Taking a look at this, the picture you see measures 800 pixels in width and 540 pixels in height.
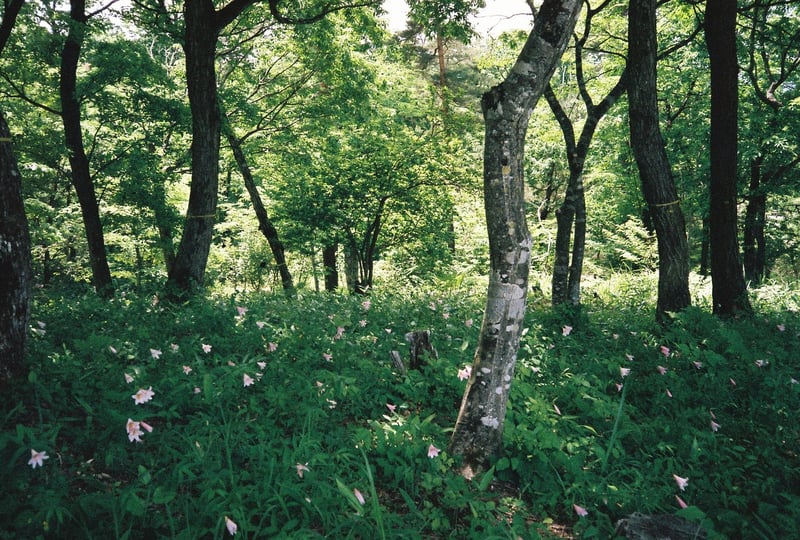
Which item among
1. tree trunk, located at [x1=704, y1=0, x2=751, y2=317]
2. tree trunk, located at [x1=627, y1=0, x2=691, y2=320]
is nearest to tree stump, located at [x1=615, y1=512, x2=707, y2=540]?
tree trunk, located at [x1=627, y1=0, x2=691, y2=320]

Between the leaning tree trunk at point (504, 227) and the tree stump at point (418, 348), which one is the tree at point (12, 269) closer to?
the tree stump at point (418, 348)

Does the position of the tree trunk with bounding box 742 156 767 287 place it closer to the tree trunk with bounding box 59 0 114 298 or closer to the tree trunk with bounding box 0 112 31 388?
the tree trunk with bounding box 0 112 31 388

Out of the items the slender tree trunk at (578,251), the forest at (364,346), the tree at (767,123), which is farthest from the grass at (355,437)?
the tree at (767,123)

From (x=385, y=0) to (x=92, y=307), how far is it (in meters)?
6.77

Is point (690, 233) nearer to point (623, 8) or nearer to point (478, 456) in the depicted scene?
point (623, 8)

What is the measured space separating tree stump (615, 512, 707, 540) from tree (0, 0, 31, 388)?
13.5 ft

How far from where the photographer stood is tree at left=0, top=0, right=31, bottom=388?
3125 mm

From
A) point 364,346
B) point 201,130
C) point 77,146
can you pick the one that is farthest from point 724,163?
point 77,146

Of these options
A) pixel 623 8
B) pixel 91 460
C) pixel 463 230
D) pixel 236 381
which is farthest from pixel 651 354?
pixel 463 230

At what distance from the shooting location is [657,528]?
2445 mm

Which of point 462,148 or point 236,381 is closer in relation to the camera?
point 236,381

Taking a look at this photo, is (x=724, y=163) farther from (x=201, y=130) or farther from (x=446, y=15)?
(x=201, y=130)

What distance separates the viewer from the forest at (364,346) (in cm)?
252

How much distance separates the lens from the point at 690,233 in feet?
62.8
